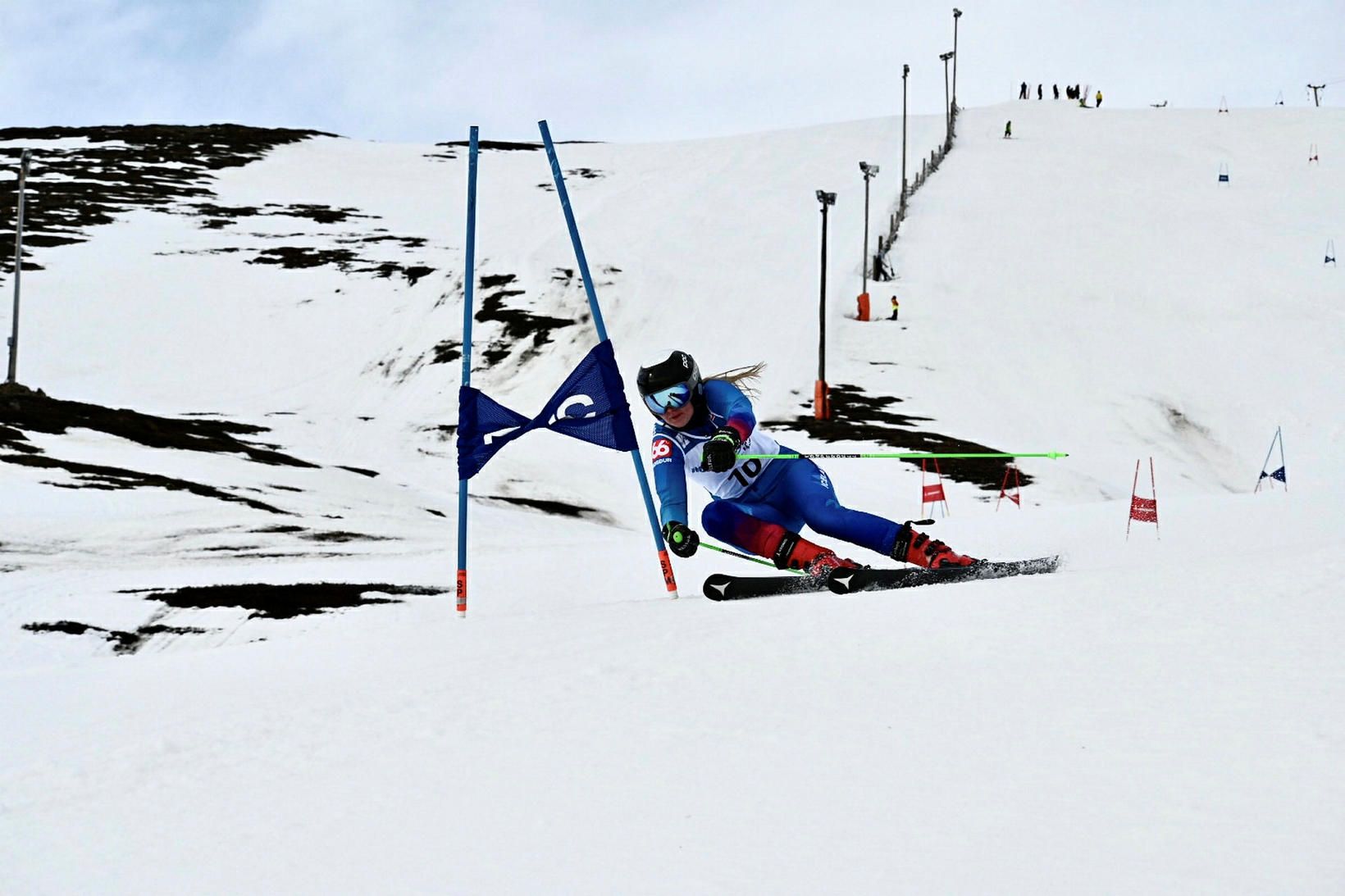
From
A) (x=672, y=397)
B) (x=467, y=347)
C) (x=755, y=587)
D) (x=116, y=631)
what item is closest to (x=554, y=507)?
(x=116, y=631)

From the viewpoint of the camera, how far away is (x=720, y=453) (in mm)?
6027

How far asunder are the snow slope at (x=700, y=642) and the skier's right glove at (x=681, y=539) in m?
0.28

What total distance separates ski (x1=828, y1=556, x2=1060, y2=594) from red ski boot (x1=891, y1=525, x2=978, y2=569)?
34 centimetres

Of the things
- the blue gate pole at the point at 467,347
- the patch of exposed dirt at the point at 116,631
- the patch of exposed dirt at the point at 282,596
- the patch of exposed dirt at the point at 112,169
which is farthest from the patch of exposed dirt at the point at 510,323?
the blue gate pole at the point at 467,347

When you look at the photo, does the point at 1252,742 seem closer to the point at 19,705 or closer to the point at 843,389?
the point at 19,705

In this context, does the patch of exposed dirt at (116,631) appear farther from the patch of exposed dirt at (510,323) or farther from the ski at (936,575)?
the patch of exposed dirt at (510,323)

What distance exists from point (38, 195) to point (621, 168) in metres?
28.8

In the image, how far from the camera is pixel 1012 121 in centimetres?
6469

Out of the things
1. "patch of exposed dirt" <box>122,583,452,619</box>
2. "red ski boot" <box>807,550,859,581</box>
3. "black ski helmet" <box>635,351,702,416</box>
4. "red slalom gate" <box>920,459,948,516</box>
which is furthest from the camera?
"red slalom gate" <box>920,459,948,516</box>

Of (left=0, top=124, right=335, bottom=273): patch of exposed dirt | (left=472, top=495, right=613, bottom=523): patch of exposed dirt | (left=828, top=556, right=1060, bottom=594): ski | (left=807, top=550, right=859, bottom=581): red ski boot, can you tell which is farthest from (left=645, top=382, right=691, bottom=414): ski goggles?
(left=0, top=124, right=335, bottom=273): patch of exposed dirt

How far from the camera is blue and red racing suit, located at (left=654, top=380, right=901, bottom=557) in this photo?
6586mm

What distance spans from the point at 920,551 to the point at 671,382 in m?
1.71

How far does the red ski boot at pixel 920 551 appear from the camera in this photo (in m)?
6.18

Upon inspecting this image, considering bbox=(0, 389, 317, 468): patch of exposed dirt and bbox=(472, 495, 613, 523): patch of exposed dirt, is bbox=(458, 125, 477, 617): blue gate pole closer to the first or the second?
bbox=(472, 495, 613, 523): patch of exposed dirt
